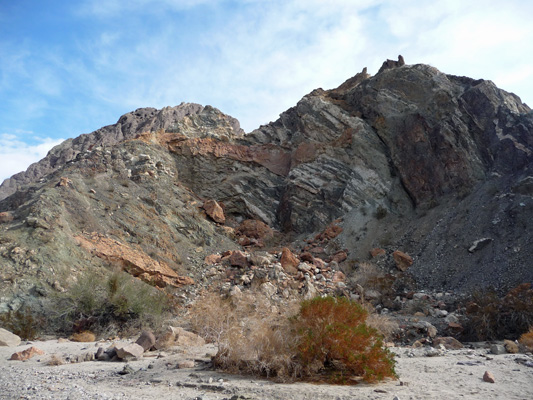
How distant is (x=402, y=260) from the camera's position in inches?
691

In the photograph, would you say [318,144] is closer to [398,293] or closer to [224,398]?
[398,293]

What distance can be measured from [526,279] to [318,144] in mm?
15839

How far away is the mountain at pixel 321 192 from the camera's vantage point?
1458cm

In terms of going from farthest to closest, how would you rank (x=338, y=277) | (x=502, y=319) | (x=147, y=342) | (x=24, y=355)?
(x=338, y=277), (x=502, y=319), (x=147, y=342), (x=24, y=355)

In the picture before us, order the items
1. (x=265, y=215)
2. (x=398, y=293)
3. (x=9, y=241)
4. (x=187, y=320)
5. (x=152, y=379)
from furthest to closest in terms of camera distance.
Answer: (x=265, y=215), (x=398, y=293), (x=9, y=241), (x=187, y=320), (x=152, y=379)

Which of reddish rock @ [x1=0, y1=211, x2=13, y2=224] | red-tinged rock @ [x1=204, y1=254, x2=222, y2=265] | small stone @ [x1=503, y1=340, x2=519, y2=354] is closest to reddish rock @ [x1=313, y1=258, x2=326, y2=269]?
red-tinged rock @ [x1=204, y1=254, x2=222, y2=265]

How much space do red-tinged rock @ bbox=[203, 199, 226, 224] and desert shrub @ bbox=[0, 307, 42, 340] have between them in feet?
43.2

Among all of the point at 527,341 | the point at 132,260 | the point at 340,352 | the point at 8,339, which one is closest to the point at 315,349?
the point at 340,352

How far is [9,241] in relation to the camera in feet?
40.4

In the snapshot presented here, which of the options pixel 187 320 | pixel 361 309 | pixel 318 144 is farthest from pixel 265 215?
pixel 361 309

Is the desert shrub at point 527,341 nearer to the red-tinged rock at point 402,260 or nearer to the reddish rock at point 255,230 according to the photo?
the red-tinged rock at point 402,260

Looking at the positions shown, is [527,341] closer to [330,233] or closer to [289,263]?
[289,263]

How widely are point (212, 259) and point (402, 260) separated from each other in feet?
29.0

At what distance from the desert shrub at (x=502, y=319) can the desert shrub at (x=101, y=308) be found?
8.95 meters
